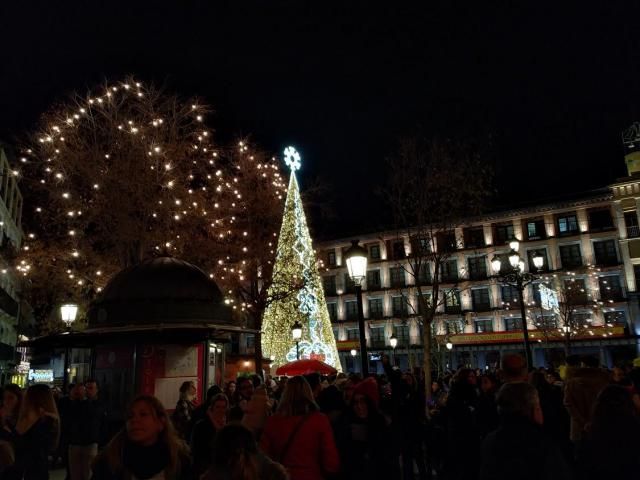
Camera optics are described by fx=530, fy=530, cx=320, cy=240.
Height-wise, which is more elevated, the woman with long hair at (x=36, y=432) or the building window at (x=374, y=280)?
the building window at (x=374, y=280)

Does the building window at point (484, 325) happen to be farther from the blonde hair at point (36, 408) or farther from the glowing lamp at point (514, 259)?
the blonde hair at point (36, 408)

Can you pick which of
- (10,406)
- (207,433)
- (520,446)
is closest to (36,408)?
(10,406)

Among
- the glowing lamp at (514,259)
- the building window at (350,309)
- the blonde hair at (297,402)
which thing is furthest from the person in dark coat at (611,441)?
the building window at (350,309)

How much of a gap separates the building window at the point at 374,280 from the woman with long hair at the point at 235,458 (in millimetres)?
59136

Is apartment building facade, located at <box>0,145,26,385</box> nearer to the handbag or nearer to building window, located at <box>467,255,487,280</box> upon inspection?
the handbag

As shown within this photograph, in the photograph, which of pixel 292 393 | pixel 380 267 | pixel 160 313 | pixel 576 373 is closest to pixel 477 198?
pixel 160 313

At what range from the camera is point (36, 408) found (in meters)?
5.88

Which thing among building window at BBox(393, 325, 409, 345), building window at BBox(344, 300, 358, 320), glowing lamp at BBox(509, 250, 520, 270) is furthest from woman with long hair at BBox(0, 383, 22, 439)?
building window at BBox(344, 300, 358, 320)

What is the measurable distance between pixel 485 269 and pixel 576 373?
53.1m

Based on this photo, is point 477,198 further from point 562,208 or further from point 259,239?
point 562,208

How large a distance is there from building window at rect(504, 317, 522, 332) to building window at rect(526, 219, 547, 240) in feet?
28.5

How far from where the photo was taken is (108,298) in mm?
11859

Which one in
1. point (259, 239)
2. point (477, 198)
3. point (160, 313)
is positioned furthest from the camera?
point (259, 239)

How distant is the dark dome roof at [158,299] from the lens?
37.8ft
